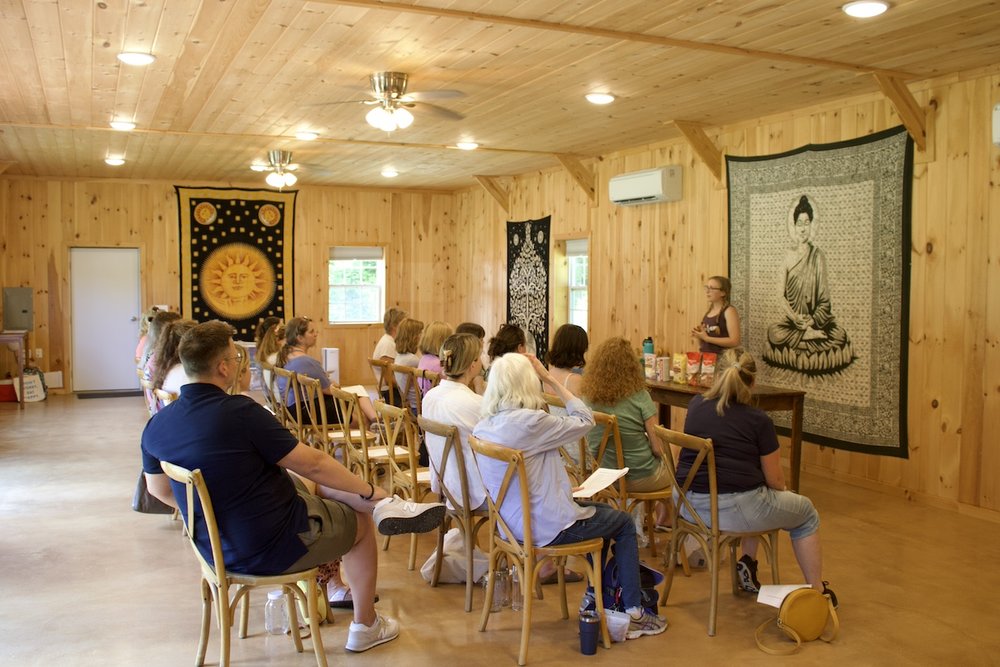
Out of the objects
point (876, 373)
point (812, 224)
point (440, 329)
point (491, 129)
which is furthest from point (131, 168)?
point (876, 373)

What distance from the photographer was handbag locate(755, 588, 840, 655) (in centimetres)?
329

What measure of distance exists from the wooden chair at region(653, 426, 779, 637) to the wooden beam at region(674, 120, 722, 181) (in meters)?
A: 4.00

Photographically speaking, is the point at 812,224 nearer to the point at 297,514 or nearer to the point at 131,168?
the point at 297,514

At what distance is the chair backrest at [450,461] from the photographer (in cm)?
350

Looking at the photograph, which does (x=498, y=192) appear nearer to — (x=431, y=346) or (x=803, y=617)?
(x=431, y=346)

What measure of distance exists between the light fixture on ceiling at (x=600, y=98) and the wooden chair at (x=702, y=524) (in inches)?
122

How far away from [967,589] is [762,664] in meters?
1.38

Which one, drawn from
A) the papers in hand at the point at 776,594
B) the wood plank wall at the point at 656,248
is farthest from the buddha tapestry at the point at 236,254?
the papers in hand at the point at 776,594

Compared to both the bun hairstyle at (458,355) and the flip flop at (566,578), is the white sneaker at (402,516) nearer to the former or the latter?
the bun hairstyle at (458,355)

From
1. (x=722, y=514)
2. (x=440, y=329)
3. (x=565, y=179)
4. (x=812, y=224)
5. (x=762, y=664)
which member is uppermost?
(x=565, y=179)

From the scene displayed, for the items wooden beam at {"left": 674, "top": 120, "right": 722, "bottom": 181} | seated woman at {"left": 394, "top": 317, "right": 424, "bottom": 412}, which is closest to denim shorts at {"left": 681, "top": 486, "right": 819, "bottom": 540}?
seated woman at {"left": 394, "top": 317, "right": 424, "bottom": 412}

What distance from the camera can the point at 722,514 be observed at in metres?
3.50

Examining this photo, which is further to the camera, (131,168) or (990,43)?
(131,168)

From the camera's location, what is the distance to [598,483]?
3508mm
